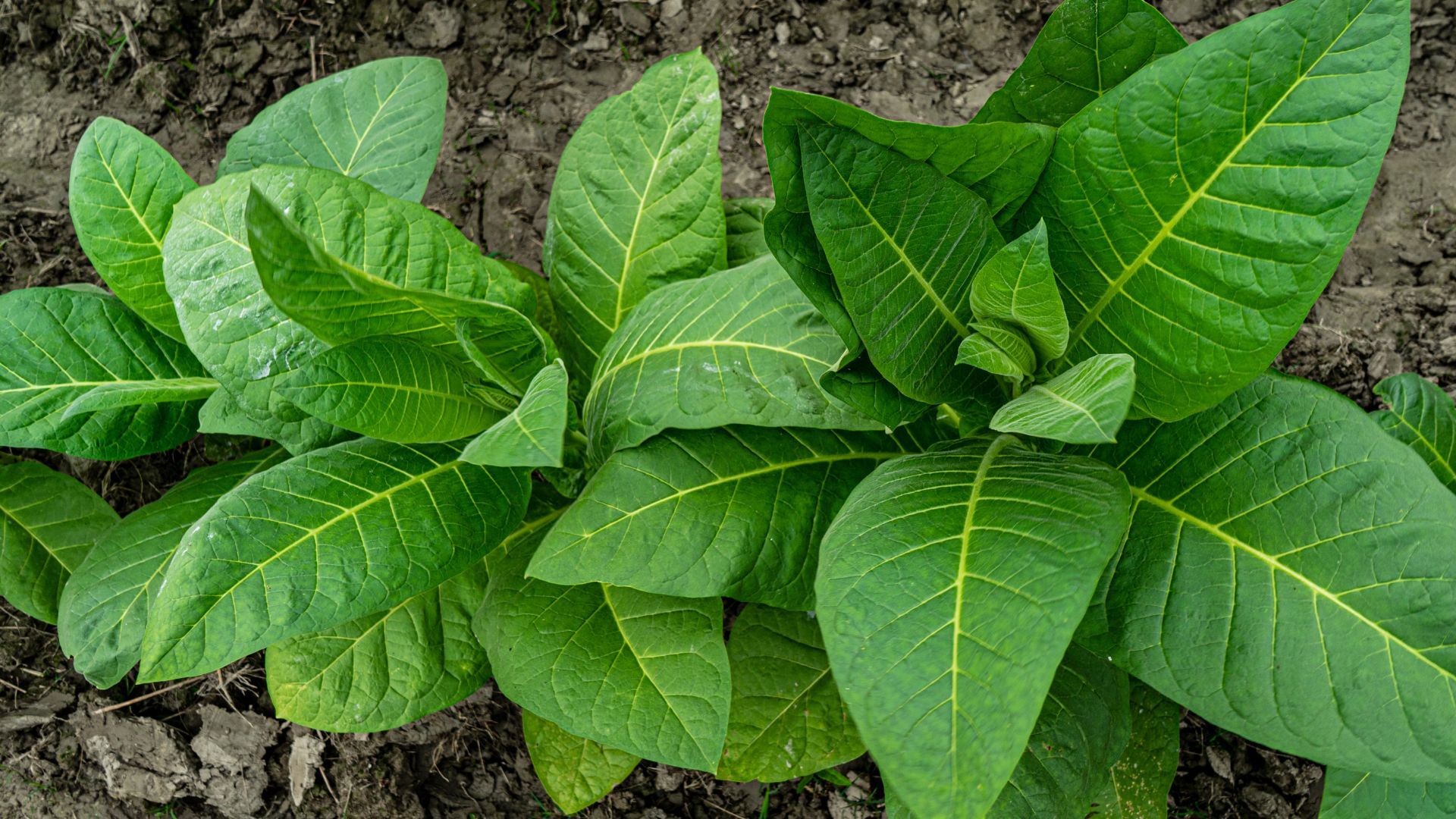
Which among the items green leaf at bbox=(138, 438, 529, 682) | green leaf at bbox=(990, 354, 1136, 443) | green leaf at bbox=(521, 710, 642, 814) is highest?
green leaf at bbox=(990, 354, 1136, 443)

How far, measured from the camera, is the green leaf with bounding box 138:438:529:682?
133 cm

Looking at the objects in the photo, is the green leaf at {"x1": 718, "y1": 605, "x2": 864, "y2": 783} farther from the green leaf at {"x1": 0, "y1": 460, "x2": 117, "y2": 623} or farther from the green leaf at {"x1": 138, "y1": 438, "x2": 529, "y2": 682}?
the green leaf at {"x1": 0, "y1": 460, "x2": 117, "y2": 623}

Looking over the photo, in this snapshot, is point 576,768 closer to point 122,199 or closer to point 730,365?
point 730,365

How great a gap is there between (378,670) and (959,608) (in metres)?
1.09

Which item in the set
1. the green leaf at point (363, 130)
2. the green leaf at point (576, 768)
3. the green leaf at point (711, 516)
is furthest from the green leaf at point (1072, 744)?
the green leaf at point (363, 130)

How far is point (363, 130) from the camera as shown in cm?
179

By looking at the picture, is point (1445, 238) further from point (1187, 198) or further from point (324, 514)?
point (324, 514)

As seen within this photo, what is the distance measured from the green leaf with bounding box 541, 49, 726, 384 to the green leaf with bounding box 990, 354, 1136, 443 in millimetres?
682

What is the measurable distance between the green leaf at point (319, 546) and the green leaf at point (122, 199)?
1.66ft

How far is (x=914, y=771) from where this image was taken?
968 mm

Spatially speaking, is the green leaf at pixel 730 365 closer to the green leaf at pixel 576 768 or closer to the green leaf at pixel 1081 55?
the green leaf at pixel 1081 55

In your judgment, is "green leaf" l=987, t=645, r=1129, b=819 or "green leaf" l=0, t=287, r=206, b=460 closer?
"green leaf" l=987, t=645, r=1129, b=819

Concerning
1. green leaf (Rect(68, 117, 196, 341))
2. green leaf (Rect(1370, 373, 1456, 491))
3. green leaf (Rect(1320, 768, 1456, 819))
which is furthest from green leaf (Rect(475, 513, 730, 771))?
green leaf (Rect(1370, 373, 1456, 491))

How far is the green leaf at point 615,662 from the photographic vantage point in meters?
1.48
